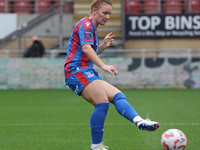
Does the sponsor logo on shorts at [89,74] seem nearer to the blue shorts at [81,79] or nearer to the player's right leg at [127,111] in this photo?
the blue shorts at [81,79]

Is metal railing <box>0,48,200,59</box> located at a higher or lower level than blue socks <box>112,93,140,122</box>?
higher

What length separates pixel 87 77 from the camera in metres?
3.63

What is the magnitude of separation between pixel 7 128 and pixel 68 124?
104 cm

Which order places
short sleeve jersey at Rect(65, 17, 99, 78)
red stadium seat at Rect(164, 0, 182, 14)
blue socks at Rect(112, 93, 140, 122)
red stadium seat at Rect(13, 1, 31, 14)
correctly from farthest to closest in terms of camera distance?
red stadium seat at Rect(13, 1, 31, 14)
red stadium seat at Rect(164, 0, 182, 14)
short sleeve jersey at Rect(65, 17, 99, 78)
blue socks at Rect(112, 93, 140, 122)

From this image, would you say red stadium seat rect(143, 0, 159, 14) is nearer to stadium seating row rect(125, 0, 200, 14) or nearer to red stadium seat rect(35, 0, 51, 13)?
stadium seating row rect(125, 0, 200, 14)

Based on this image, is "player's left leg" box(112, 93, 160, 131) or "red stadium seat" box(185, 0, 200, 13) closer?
"player's left leg" box(112, 93, 160, 131)

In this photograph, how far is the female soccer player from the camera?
140 inches

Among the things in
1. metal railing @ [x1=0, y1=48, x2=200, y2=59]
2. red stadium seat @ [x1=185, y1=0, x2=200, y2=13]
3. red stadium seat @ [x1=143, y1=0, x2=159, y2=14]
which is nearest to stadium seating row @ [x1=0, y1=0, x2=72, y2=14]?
metal railing @ [x1=0, y1=48, x2=200, y2=59]

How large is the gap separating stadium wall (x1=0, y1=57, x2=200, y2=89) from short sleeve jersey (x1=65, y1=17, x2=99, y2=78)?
10496mm

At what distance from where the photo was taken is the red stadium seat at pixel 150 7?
16.3 metres

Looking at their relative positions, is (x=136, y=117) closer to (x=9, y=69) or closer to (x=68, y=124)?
(x=68, y=124)

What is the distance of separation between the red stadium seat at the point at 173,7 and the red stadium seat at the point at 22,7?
6.62 meters

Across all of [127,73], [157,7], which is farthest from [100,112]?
[157,7]

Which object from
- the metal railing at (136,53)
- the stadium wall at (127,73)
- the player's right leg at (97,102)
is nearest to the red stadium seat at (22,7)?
the metal railing at (136,53)
